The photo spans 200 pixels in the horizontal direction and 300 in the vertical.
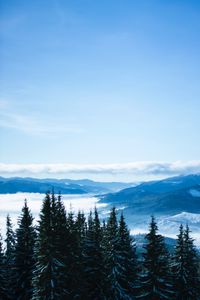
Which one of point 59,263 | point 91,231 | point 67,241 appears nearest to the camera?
point 59,263

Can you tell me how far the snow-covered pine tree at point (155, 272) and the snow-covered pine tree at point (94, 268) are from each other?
4.84 metres

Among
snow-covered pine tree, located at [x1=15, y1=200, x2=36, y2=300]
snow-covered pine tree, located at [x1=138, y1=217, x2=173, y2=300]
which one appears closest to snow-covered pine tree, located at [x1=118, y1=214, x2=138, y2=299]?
snow-covered pine tree, located at [x1=138, y1=217, x2=173, y2=300]

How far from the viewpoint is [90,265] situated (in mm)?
41406

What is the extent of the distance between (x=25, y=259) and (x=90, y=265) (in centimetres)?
757

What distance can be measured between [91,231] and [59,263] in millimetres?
10207

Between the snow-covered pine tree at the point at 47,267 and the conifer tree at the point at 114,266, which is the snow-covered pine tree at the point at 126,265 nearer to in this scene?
the conifer tree at the point at 114,266

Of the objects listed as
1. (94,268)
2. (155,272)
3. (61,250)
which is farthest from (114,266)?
(61,250)

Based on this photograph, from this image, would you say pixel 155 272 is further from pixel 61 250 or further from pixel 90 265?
pixel 61 250

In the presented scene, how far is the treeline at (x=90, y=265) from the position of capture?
111ft

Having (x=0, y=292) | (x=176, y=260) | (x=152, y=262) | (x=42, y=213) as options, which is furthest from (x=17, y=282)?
(x=176, y=260)

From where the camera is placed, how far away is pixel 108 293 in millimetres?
40000

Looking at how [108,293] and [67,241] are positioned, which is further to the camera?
[108,293]

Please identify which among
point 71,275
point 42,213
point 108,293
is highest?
point 42,213

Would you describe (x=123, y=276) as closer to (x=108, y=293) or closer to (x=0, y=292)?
(x=108, y=293)
